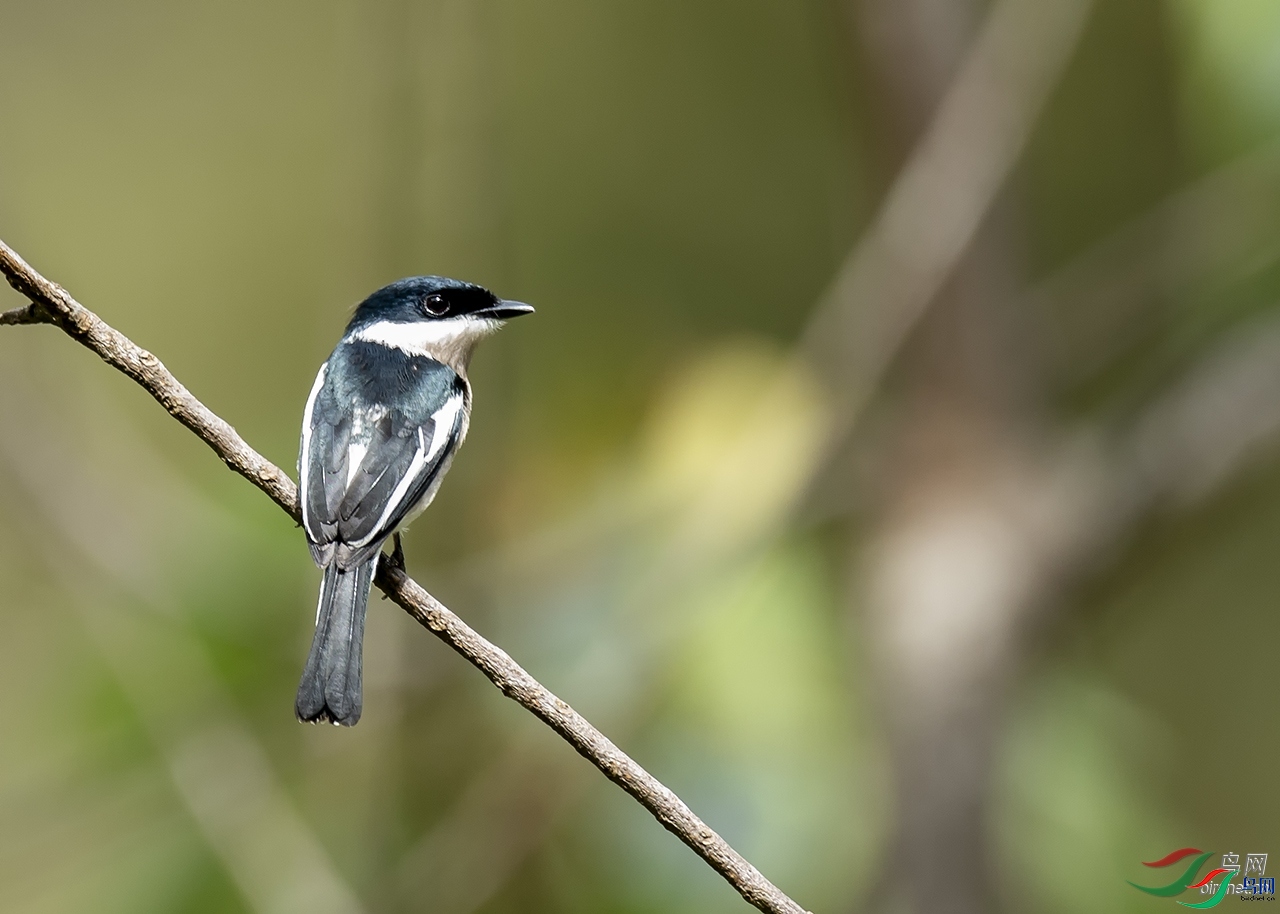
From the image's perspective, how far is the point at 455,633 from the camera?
4.89 feet

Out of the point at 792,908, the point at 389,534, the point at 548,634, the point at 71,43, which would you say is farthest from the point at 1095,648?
the point at 71,43

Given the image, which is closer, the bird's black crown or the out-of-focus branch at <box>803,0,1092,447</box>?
the bird's black crown

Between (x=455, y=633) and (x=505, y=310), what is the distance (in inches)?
44.5

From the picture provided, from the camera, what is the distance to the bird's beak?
8.18 feet

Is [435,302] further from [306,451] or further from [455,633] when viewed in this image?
[455,633]

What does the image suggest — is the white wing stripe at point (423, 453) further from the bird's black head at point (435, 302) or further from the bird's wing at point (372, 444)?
the bird's black head at point (435, 302)

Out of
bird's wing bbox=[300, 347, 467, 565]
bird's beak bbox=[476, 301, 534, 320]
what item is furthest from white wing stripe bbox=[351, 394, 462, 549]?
bird's beak bbox=[476, 301, 534, 320]

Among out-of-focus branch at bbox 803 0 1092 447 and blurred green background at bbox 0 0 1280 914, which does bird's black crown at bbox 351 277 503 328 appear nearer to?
blurred green background at bbox 0 0 1280 914

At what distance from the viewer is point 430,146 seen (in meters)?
2.86

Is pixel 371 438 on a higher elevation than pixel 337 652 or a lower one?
higher

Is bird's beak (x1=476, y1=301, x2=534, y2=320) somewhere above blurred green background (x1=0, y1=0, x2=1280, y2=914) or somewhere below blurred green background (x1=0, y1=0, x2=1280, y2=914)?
above

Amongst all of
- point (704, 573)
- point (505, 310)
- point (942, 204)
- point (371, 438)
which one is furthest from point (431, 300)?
point (942, 204)

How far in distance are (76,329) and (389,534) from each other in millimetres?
616

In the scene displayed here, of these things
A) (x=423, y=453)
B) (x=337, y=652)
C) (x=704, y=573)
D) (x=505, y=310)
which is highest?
(x=505, y=310)
